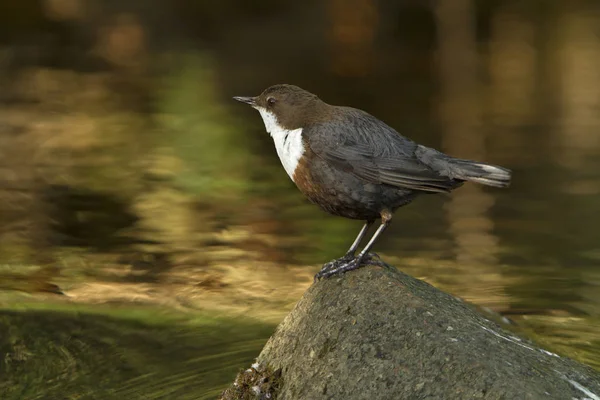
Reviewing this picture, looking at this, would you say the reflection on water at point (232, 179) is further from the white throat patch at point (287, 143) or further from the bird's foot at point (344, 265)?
the white throat patch at point (287, 143)

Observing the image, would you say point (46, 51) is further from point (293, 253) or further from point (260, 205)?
point (293, 253)

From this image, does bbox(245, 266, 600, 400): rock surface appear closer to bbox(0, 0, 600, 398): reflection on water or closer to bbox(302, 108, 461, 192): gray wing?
bbox(302, 108, 461, 192): gray wing

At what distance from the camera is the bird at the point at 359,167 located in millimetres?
4566

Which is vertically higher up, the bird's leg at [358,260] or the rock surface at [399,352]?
the bird's leg at [358,260]

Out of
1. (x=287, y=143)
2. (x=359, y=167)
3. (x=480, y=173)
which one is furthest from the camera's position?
(x=287, y=143)

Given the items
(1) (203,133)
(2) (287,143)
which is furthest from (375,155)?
(1) (203,133)

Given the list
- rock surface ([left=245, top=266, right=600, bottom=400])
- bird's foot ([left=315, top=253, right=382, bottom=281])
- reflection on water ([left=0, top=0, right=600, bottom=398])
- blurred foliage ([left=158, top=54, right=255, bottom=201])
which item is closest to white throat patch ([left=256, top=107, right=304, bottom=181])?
bird's foot ([left=315, top=253, right=382, bottom=281])

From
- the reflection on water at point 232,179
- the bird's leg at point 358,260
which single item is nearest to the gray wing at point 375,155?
the bird's leg at point 358,260

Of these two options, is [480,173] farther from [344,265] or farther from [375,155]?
[344,265]

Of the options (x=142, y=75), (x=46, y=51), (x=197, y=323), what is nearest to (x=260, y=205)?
(x=197, y=323)

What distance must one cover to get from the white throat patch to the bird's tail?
65 cm

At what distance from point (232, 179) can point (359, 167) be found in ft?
17.2

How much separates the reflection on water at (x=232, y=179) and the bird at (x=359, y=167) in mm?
1528

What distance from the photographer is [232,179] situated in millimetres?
9742
